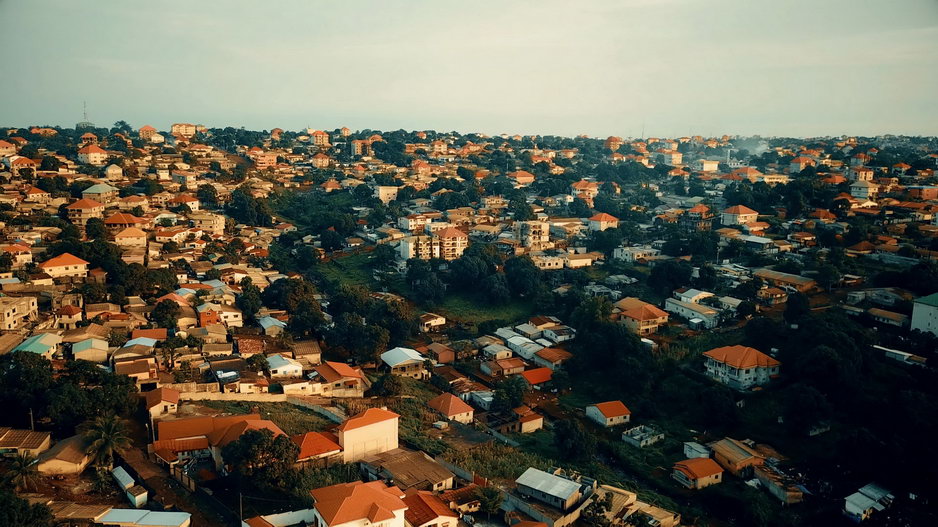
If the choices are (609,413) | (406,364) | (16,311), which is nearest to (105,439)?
(16,311)

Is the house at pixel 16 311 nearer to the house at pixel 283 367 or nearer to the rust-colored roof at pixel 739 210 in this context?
the house at pixel 283 367

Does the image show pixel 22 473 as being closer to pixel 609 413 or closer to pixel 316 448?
pixel 316 448

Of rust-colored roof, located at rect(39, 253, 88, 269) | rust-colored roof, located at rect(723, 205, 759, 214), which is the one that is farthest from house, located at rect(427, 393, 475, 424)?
rust-colored roof, located at rect(723, 205, 759, 214)

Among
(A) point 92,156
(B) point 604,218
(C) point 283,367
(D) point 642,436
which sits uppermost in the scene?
(A) point 92,156

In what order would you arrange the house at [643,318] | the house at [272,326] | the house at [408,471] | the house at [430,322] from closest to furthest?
the house at [408,471]
the house at [272,326]
the house at [643,318]
the house at [430,322]

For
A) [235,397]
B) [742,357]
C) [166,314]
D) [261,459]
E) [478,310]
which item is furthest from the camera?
[478,310]

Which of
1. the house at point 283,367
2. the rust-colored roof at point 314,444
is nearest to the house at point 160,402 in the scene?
the rust-colored roof at point 314,444

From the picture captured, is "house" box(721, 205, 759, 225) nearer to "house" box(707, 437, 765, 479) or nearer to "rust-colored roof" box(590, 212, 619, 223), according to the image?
"rust-colored roof" box(590, 212, 619, 223)
